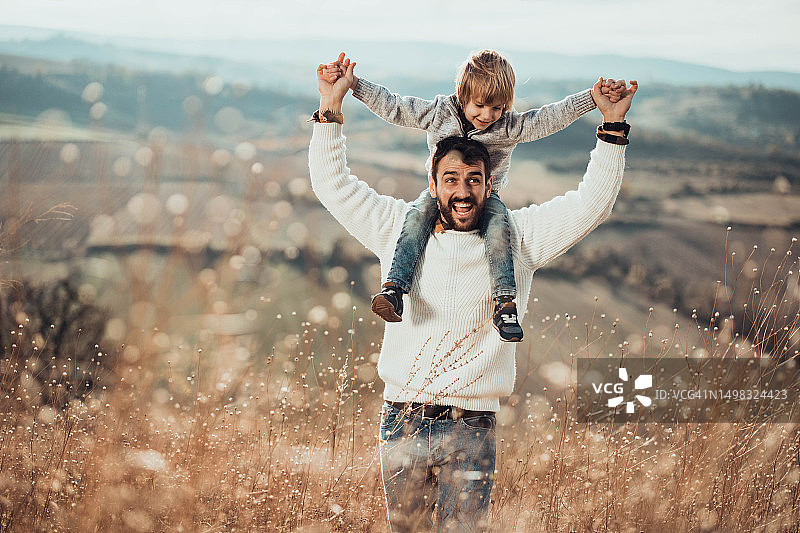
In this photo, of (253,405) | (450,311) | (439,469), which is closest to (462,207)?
(450,311)

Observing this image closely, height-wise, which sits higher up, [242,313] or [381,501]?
[242,313]

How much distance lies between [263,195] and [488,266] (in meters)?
1.61

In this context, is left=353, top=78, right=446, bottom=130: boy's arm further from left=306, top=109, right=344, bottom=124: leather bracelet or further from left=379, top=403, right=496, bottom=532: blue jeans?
left=379, top=403, right=496, bottom=532: blue jeans

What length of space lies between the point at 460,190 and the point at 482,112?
0.34 metres

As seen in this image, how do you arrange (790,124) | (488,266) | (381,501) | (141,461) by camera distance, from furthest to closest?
(790,124), (381,501), (141,461), (488,266)

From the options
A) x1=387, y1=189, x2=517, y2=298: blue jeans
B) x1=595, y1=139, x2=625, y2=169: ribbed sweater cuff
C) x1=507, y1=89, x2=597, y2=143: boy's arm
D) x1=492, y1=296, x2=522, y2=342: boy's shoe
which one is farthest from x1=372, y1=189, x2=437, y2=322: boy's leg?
x1=595, y1=139, x2=625, y2=169: ribbed sweater cuff

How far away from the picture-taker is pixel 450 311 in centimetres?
215

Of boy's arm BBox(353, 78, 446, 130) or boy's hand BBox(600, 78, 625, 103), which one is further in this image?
boy's arm BBox(353, 78, 446, 130)

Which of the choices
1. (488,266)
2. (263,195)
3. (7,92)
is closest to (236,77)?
(7,92)

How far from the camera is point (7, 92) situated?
23.1 m

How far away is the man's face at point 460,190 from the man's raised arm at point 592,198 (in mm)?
191

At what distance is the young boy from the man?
58 millimetres

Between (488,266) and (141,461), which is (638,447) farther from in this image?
(141,461)

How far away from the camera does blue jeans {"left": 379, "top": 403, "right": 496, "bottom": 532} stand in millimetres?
2031
